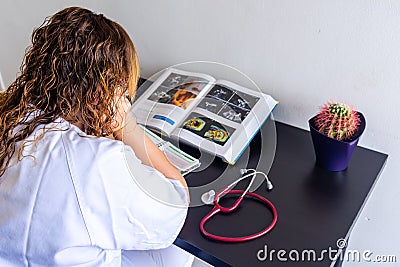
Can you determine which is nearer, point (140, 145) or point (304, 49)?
point (140, 145)

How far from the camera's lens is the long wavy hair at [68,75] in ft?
2.77

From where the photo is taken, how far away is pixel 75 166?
0.79m

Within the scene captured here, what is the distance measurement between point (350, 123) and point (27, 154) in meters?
0.63

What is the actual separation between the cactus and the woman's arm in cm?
32

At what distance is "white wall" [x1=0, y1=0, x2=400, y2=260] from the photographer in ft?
3.37

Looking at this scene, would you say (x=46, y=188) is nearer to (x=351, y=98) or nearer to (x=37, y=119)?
(x=37, y=119)

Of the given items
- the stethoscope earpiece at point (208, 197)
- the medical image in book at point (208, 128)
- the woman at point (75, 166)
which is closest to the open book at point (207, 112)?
the medical image in book at point (208, 128)

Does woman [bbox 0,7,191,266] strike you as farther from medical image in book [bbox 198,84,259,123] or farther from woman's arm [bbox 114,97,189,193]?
medical image in book [bbox 198,84,259,123]

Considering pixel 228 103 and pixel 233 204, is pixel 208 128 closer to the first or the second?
pixel 228 103

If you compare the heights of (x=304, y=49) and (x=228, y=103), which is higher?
(x=304, y=49)

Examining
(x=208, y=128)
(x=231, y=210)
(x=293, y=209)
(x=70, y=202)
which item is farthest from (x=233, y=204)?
(x=70, y=202)

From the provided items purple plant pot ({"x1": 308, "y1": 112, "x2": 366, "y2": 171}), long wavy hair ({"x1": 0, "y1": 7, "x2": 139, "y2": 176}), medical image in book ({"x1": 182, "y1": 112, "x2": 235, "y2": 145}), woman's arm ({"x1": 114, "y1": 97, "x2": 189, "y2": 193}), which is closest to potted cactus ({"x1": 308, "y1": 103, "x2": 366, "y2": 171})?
purple plant pot ({"x1": 308, "y1": 112, "x2": 366, "y2": 171})

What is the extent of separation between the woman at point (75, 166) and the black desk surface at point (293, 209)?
0.09 m

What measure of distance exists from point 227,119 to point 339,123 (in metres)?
0.28
